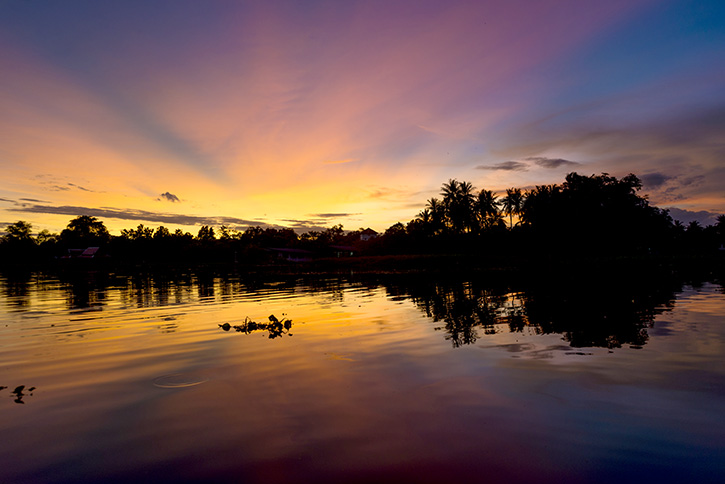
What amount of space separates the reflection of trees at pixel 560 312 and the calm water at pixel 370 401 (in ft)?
0.58

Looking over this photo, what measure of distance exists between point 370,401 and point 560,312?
11443 millimetres

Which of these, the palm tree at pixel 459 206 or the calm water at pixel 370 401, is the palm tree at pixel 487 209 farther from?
the calm water at pixel 370 401

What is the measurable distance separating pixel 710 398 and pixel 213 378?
357 inches

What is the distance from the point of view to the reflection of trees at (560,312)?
1103 centimetres

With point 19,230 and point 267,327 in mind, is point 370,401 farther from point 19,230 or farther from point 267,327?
point 19,230

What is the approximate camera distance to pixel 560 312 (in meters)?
14.8

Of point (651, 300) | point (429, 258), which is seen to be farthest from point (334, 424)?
point (429, 258)

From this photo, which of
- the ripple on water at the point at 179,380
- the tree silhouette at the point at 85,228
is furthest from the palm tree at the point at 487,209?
the tree silhouette at the point at 85,228

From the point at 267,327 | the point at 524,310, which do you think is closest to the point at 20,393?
the point at 267,327


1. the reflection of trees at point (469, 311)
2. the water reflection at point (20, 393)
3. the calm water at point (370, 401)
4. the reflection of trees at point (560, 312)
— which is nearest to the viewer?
the calm water at point (370, 401)

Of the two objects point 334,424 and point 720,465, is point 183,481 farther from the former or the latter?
point 720,465

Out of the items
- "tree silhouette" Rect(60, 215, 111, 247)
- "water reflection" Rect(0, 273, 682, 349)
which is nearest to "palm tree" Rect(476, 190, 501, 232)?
"water reflection" Rect(0, 273, 682, 349)

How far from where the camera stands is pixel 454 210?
86.4m

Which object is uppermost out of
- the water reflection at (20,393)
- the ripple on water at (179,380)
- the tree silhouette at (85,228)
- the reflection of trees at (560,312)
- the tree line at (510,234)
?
the tree silhouette at (85,228)
